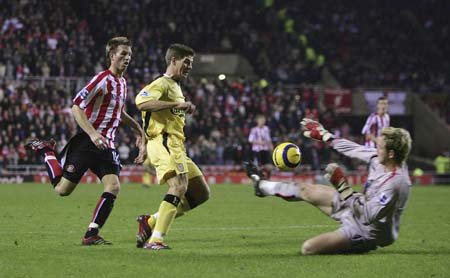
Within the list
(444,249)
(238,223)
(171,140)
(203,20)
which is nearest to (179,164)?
(171,140)

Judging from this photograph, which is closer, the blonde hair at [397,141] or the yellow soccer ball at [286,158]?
the blonde hair at [397,141]

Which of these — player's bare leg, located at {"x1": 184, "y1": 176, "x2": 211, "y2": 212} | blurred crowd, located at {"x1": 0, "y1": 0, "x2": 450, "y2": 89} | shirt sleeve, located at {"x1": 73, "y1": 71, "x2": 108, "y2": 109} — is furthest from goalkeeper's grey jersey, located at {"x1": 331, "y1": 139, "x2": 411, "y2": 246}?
blurred crowd, located at {"x1": 0, "y1": 0, "x2": 450, "y2": 89}

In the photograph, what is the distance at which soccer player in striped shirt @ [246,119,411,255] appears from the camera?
8117 mm

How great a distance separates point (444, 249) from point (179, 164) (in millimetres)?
2897

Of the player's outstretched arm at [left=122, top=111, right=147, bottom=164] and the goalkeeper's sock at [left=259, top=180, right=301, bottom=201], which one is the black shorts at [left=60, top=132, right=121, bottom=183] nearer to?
the player's outstretched arm at [left=122, top=111, right=147, bottom=164]

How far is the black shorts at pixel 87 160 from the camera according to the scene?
9422mm

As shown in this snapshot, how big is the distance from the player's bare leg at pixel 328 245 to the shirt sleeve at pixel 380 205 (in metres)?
0.27

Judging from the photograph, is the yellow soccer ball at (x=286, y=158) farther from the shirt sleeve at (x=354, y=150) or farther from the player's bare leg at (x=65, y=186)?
the player's bare leg at (x=65, y=186)

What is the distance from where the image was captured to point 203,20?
117 ft

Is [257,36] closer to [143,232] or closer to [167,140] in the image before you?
[167,140]

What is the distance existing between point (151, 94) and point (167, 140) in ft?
1.69

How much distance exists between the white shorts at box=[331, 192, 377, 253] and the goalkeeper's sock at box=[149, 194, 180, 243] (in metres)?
1.66

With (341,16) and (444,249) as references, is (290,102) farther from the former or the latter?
(444,249)

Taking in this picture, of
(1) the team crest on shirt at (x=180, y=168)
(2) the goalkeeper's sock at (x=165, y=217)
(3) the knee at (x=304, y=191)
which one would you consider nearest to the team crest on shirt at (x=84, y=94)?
(1) the team crest on shirt at (x=180, y=168)
